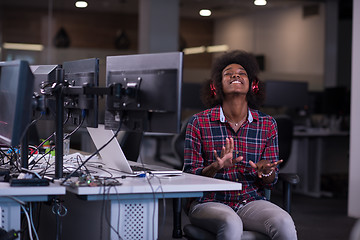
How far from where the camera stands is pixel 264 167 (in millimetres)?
2688

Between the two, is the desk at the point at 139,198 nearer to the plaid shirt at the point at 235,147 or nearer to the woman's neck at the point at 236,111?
the plaid shirt at the point at 235,147

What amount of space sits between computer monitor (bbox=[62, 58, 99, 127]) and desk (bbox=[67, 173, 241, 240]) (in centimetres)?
38

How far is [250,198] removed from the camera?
9.27 ft

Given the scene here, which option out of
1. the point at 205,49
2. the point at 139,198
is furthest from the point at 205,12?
the point at 139,198

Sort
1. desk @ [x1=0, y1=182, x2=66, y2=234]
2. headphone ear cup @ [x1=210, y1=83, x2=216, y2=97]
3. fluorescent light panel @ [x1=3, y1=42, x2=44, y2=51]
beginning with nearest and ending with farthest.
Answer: desk @ [x1=0, y1=182, x2=66, y2=234] → headphone ear cup @ [x1=210, y1=83, x2=216, y2=97] → fluorescent light panel @ [x1=3, y1=42, x2=44, y2=51]

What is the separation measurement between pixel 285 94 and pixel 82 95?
16.4 feet

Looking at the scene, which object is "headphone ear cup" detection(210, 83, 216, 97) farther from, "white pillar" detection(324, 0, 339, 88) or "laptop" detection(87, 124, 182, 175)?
"white pillar" detection(324, 0, 339, 88)

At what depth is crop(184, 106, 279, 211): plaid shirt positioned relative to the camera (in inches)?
112

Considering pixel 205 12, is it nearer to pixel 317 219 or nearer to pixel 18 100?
pixel 317 219

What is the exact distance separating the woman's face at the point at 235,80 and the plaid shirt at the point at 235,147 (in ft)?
0.40

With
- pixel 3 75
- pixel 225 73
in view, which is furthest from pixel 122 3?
pixel 3 75

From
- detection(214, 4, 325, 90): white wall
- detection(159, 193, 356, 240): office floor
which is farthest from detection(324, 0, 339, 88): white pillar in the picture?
detection(159, 193, 356, 240): office floor

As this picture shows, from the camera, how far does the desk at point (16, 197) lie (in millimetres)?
2061

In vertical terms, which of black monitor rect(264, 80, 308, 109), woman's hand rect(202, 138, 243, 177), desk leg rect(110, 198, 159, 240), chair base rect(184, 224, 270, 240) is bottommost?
chair base rect(184, 224, 270, 240)
